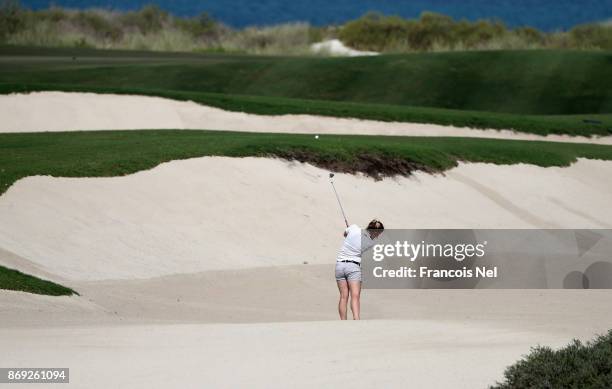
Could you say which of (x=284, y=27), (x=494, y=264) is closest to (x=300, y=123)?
(x=494, y=264)

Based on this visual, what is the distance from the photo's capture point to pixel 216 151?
1057 inches

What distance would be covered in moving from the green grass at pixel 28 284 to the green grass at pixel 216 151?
154 inches

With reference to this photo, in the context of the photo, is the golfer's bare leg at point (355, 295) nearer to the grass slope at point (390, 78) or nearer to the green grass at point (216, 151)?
the green grass at point (216, 151)

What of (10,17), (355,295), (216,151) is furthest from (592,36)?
(355,295)

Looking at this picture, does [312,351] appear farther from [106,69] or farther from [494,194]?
[106,69]


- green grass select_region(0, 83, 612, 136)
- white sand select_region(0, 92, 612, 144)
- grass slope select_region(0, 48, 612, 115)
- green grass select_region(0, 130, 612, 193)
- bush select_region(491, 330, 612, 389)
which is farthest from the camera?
grass slope select_region(0, 48, 612, 115)

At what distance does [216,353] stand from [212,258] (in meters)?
9.01

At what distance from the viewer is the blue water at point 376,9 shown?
574 feet

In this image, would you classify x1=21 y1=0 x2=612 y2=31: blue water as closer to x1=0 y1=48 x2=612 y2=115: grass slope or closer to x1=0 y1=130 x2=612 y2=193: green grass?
x1=0 y1=48 x2=612 y2=115: grass slope

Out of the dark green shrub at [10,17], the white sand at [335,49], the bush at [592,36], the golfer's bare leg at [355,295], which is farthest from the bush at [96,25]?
the golfer's bare leg at [355,295]

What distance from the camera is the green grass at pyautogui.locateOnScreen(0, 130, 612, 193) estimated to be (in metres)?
24.7

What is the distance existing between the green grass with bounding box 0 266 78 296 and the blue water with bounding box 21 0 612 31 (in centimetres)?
15442

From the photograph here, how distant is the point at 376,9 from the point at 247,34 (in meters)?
110

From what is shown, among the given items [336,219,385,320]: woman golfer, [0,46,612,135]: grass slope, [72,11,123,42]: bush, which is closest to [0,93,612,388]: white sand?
[336,219,385,320]: woman golfer
